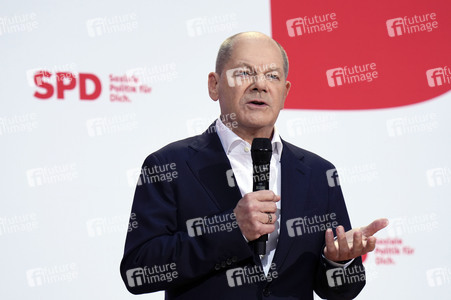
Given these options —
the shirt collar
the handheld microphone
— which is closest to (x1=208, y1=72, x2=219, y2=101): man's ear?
the shirt collar

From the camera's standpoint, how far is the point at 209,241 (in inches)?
58.1

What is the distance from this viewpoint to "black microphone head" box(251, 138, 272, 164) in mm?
1542

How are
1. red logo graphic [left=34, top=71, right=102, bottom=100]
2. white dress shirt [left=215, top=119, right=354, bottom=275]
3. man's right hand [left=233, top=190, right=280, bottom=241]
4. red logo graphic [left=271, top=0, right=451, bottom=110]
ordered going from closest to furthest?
1. man's right hand [left=233, top=190, right=280, bottom=241]
2. white dress shirt [left=215, top=119, right=354, bottom=275]
3. red logo graphic [left=34, top=71, right=102, bottom=100]
4. red logo graphic [left=271, top=0, right=451, bottom=110]

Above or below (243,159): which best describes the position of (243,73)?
above

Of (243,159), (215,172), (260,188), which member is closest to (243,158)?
(243,159)

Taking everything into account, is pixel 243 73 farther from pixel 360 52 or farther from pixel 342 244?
pixel 360 52

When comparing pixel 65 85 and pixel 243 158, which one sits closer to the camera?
pixel 243 158

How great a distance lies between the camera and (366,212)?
3.11 m

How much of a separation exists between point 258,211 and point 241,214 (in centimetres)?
6

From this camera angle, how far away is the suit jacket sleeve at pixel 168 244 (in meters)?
1.47

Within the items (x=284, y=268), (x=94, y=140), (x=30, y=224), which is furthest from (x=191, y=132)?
(x=284, y=268)

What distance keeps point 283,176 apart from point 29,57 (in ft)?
6.99

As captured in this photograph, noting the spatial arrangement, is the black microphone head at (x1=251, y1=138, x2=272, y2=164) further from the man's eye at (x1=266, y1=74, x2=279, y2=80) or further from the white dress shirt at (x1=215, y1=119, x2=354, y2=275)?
the man's eye at (x1=266, y1=74, x2=279, y2=80)

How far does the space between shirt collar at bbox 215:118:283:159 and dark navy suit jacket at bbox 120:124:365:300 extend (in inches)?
1.5
